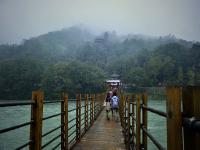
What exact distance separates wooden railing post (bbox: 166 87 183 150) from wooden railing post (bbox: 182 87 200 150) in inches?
3.1

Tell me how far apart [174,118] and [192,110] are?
6.7 inches

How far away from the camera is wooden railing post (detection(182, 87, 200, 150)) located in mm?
1523

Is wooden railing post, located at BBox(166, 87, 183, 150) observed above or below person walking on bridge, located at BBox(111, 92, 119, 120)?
above

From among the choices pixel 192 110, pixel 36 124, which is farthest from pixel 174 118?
pixel 36 124

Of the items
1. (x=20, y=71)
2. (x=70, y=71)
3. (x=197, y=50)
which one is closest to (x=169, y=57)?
(x=197, y=50)

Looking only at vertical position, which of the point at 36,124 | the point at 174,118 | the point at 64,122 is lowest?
the point at 64,122

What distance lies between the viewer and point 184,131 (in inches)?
64.7

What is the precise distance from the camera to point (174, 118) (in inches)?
67.6

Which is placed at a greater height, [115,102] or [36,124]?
[36,124]

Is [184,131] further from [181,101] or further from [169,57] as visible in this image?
[169,57]

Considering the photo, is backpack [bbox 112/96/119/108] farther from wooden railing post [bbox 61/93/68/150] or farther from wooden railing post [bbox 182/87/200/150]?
wooden railing post [bbox 182/87/200/150]

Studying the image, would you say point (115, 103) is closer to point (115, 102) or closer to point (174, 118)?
point (115, 102)

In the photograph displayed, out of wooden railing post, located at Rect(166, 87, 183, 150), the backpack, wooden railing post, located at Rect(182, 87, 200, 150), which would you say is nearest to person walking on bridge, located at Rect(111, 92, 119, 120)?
the backpack

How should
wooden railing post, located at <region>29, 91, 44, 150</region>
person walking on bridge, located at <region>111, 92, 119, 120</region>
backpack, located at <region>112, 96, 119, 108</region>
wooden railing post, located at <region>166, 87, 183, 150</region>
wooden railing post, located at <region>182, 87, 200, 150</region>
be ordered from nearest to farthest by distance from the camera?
1. wooden railing post, located at <region>182, 87, 200, 150</region>
2. wooden railing post, located at <region>166, 87, 183, 150</region>
3. wooden railing post, located at <region>29, 91, 44, 150</region>
4. person walking on bridge, located at <region>111, 92, 119, 120</region>
5. backpack, located at <region>112, 96, 119, 108</region>
